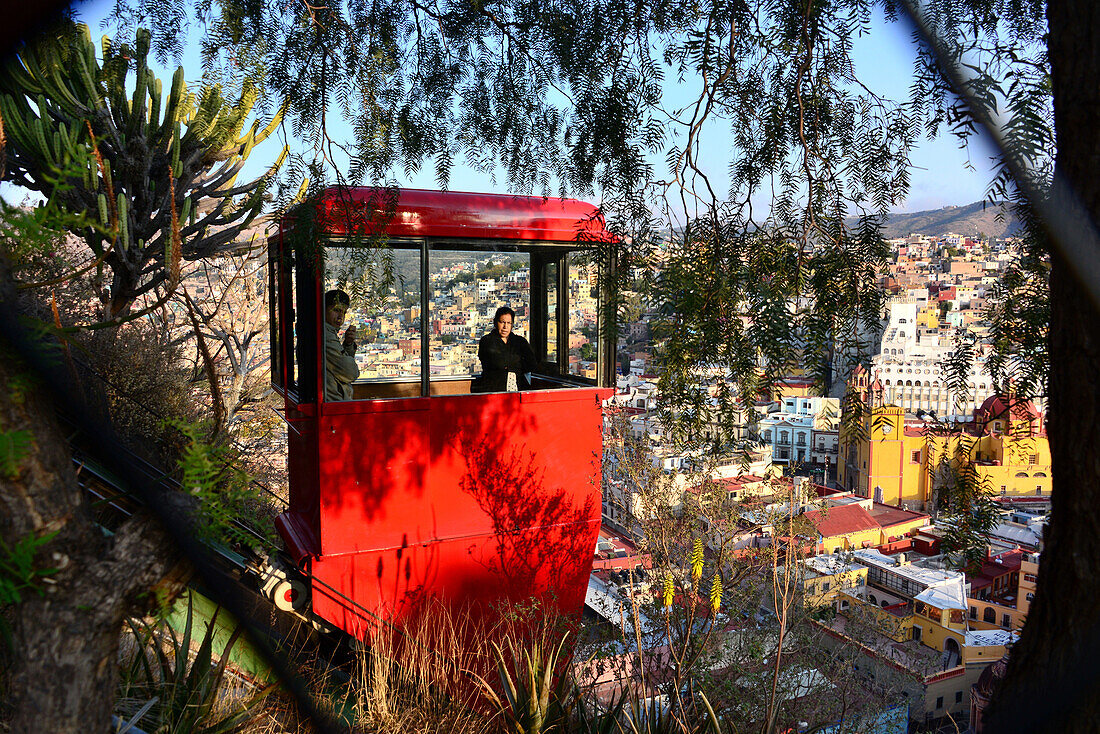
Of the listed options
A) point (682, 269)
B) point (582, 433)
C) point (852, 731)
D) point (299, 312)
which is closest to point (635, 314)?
point (682, 269)

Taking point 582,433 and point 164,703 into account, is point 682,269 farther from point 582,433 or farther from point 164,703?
point 164,703

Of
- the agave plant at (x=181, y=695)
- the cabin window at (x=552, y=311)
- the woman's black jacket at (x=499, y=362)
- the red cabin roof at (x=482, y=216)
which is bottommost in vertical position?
the agave plant at (x=181, y=695)

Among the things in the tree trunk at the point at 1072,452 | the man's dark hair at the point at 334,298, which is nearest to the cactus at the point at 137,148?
the man's dark hair at the point at 334,298

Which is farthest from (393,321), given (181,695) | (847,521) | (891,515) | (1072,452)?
(891,515)

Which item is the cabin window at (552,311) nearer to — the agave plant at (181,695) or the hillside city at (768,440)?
the hillside city at (768,440)

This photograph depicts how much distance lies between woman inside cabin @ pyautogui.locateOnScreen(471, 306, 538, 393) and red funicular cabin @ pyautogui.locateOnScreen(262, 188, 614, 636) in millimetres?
97

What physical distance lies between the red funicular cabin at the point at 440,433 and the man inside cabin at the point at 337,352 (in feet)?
0.25

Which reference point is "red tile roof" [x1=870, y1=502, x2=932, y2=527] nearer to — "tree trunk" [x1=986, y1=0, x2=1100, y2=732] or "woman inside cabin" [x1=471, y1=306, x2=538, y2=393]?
"woman inside cabin" [x1=471, y1=306, x2=538, y2=393]

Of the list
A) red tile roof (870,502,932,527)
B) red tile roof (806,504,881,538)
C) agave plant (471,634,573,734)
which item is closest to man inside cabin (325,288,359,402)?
agave plant (471,634,573,734)

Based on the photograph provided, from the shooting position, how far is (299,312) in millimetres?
5445

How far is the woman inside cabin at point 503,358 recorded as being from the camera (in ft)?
19.0

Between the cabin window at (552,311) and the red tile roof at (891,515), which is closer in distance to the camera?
the cabin window at (552,311)

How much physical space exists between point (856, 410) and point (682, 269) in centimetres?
112

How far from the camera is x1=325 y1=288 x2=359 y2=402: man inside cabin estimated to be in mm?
5070
